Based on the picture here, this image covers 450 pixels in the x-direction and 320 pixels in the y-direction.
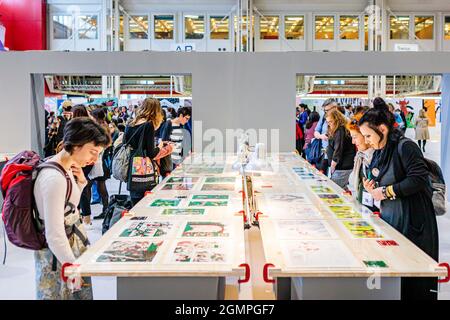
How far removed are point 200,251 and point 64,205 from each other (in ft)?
2.29

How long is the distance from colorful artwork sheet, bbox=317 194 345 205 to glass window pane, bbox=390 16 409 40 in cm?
1086

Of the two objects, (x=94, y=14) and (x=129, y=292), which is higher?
(x=94, y=14)

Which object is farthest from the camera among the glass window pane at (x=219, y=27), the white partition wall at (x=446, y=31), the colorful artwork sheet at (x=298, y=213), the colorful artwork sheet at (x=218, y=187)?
the glass window pane at (x=219, y=27)

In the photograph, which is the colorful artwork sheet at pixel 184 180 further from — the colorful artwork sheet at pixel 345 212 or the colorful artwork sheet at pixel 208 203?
the colorful artwork sheet at pixel 345 212

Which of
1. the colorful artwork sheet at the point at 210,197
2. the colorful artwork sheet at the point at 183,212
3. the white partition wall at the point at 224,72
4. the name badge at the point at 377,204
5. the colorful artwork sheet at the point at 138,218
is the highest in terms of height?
the white partition wall at the point at 224,72

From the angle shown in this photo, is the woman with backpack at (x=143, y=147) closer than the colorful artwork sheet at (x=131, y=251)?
No

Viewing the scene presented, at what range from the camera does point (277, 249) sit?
2395mm

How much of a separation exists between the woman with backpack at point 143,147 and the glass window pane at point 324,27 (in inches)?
372

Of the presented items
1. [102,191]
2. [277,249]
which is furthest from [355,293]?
[102,191]

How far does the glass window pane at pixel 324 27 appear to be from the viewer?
13.4m

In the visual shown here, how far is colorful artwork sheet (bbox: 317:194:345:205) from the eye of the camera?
3.57 metres

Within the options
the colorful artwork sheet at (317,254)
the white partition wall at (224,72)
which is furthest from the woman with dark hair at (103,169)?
the colorful artwork sheet at (317,254)
